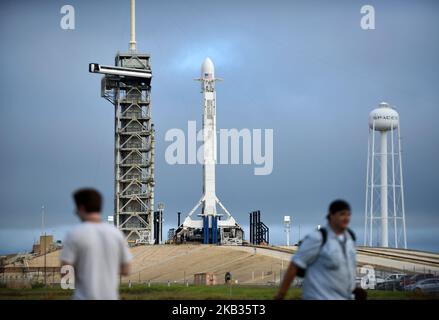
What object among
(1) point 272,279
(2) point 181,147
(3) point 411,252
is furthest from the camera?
(2) point 181,147


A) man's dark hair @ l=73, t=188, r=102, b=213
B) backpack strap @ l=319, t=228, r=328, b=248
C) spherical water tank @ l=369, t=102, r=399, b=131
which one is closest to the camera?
man's dark hair @ l=73, t=188, r=102, b=213

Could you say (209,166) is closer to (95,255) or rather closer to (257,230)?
(257,230)

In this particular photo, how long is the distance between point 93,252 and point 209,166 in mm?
105704

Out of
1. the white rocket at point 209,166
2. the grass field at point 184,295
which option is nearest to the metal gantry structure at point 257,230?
the white rocket at point 209,166

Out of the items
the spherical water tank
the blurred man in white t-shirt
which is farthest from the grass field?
the spherical water tank

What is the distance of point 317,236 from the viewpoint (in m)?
12.5

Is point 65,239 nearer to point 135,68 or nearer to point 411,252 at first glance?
point 411,252

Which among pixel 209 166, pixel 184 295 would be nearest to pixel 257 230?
pixel 209 166

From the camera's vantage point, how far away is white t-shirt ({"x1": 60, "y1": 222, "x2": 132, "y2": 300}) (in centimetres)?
1095

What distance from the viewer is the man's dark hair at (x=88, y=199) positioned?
1112 centimetres

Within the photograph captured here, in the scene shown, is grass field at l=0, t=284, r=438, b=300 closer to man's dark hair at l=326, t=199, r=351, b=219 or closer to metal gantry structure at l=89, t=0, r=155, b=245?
man's dark hair at l=326, t=199, r=351, b=219

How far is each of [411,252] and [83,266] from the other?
73268 mm
